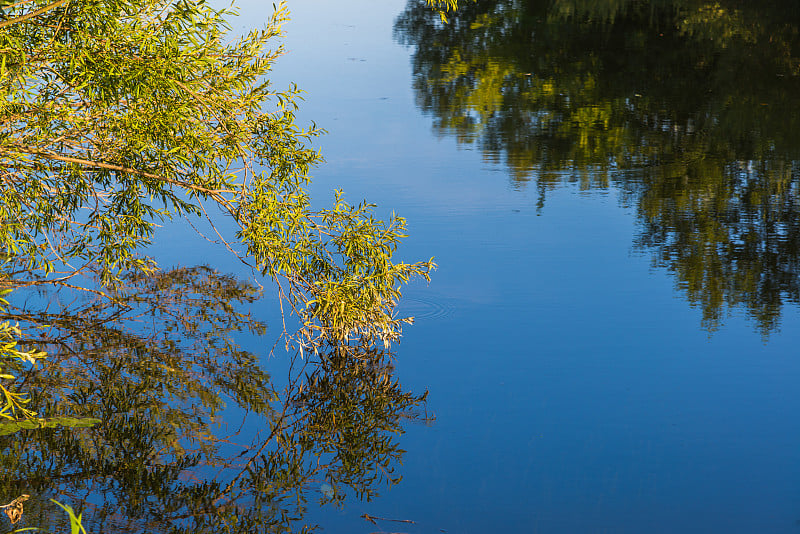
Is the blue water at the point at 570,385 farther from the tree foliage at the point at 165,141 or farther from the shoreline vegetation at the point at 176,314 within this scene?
the tree foliage at the point at 165,141

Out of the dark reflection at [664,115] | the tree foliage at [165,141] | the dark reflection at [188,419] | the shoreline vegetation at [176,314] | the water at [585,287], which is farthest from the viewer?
the dark reflection at [664,115]

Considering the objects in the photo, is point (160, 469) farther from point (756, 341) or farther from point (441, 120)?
point (441, 120)

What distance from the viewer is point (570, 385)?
923cm

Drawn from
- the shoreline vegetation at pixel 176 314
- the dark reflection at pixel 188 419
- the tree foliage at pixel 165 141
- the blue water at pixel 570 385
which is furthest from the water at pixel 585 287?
the tree foliage at pixel 165 141

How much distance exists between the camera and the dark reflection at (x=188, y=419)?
7309 mm

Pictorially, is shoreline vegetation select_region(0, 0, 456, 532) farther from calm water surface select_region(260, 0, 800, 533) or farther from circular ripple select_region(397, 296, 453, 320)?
calm water surface select_region(260, 0, 800, 533)


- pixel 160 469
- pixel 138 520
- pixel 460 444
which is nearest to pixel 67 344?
pixel 160 469

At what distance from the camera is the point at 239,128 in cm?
914

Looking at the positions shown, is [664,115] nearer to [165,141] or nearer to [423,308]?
[423,308]

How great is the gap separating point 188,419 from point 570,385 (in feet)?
12.1

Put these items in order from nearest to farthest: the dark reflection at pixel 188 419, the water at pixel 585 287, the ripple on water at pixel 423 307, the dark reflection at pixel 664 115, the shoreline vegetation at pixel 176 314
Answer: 1. the dark reflection at pixel 188 419
2. the water at pixel 585 287
3. the shoreline vegetation at pixel 176 314
4. the ripple on water at pixel 423 307
5. the dark reflection at pixel 664 115

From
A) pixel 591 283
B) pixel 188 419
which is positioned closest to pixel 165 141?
pixel 188 419

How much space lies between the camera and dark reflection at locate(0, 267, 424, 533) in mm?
7309

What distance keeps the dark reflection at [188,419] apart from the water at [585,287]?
26cm
